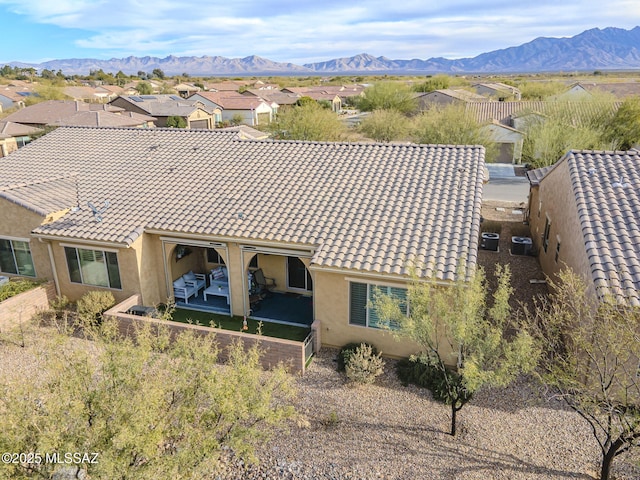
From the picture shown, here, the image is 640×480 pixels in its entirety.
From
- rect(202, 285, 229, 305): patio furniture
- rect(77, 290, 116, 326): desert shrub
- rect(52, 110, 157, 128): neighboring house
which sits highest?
rect(52, 110, 157, 128): neighboring house

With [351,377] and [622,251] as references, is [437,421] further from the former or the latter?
[622,251]

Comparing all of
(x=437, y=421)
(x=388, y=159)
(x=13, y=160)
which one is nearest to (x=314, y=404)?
(x=437, y=421)

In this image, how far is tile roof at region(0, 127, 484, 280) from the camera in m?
15.3

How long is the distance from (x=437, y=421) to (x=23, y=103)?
98.5 meters

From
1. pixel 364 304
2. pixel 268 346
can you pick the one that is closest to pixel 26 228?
pixel 268 346

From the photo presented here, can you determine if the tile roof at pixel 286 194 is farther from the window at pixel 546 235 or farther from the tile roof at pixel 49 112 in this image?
the tile roof at pixel 49 112

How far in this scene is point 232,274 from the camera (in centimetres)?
1739

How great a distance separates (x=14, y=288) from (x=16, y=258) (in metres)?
1.89

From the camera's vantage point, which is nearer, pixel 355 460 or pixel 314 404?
pixel 355 460

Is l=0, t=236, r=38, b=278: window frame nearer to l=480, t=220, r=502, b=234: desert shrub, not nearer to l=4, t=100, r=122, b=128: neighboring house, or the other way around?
l=480, t=220, r=502, b=234: desert shrub

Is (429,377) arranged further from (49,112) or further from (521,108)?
(49,112)

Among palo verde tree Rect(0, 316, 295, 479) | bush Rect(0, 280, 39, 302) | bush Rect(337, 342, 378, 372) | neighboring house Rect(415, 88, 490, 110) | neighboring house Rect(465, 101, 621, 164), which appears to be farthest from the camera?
neighboring house Rect(415, 88, 490, 110)

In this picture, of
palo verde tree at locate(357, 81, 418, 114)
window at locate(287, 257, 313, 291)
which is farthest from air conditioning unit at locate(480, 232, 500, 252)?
palo verde tree at locate(357, 81, 418, 114)

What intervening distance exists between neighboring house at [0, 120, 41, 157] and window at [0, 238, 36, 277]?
3621 centimetres
